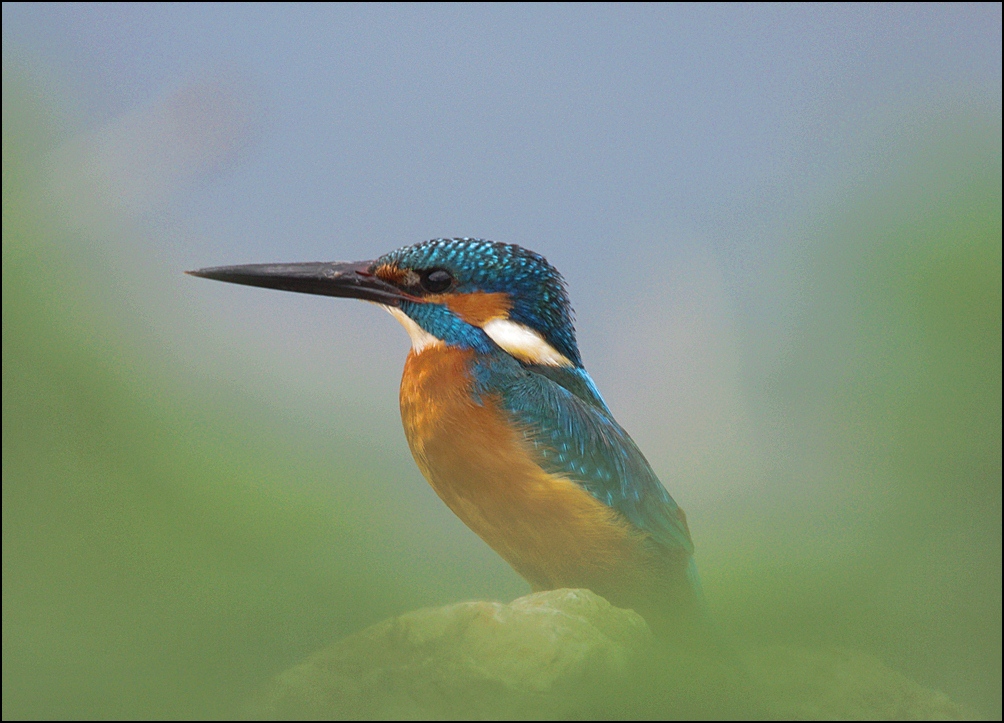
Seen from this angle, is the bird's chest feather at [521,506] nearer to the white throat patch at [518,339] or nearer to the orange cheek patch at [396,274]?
the white throat patch at [518,339]

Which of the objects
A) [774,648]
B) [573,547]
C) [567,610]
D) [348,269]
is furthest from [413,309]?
[774,648]

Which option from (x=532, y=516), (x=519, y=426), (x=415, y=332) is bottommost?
(x=532, y=516)

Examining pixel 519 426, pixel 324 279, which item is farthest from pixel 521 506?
pixel 324 279

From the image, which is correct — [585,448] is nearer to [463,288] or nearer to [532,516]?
[532,516]

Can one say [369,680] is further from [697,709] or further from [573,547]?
[573,547]

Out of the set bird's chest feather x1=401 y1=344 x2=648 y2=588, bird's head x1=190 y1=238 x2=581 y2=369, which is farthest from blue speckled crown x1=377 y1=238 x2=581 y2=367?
bird's chest feather x1=401 y1=344 x2=648 y2=588

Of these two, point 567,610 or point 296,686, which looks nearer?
point 296,686
